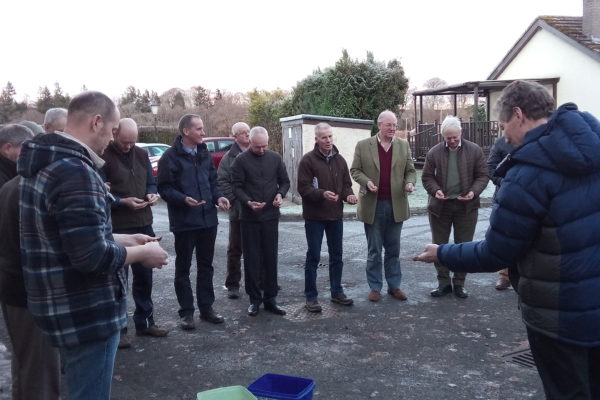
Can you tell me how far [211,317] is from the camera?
6.13 metres

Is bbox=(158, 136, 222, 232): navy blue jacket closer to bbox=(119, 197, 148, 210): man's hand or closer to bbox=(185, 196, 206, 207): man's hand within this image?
bbox=(185, 196, 206, 207): man's hand

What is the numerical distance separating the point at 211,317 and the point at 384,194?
2.47 m

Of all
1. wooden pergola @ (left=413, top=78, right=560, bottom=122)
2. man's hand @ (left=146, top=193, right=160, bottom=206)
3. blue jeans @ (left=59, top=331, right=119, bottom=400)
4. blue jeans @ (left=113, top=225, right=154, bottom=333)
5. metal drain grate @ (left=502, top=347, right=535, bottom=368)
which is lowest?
metal drain grate @ (left=502, top=347, right=535, bottom=368)

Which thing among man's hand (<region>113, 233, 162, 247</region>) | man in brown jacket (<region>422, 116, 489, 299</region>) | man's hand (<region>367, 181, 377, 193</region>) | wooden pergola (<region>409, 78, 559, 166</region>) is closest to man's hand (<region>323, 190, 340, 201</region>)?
man's hand (<region>367, 181, 377, 193</region>)

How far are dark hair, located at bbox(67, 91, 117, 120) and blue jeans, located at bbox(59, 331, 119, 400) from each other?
110 cm

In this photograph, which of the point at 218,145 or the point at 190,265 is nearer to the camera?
the point at 190,265

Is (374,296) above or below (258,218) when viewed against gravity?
below

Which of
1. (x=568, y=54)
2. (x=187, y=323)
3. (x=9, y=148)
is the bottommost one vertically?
(x=187, y=323)

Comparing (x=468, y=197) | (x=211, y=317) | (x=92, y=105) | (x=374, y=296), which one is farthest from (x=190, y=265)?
(x=92, y=105)

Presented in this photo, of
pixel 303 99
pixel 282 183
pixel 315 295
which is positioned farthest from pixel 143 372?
pixel 303 99

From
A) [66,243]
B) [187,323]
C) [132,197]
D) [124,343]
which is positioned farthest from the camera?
[187,323]

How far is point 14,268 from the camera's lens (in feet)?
11.0

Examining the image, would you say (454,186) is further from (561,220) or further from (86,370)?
(86,370)

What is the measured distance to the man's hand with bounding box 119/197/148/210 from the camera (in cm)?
549
